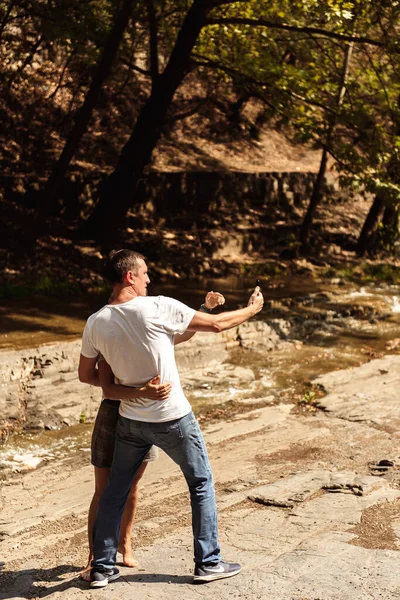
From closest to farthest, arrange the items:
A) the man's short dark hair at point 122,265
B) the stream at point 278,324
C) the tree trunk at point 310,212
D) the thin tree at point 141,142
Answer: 1. the man's short dark hair at point 122,265
2. the stream at point 278,324
3. the thin tree at point 141,142
4. the tree trunk at point 310,212

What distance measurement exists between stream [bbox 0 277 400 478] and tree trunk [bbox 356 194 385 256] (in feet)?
9.70

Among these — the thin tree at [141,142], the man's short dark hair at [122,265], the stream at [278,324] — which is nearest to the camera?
the man's short dark hair at [122,265]

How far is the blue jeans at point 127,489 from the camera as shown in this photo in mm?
4809

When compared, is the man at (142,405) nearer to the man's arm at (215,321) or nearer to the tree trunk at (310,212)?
the man's arm at (215,321)

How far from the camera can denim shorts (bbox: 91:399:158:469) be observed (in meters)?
5.00

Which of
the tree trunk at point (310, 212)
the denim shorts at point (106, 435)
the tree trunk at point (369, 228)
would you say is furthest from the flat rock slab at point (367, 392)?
the tree trunk at point (369, 228)

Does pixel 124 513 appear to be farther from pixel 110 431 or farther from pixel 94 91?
pixel 94 91

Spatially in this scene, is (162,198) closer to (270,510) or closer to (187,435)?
(270,510)

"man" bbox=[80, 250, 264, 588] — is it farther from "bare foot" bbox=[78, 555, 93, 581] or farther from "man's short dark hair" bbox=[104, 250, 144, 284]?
"bare foot" bbox=[78, 555, 93, 581]

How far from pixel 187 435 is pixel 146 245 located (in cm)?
1195

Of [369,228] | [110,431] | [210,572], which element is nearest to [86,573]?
[210,572]

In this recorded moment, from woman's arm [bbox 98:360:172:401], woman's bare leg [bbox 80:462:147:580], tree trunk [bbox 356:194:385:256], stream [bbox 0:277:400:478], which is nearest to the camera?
woman's arm [bbox 98:360:172:401]

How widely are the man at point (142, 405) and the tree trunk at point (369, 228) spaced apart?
14.3 metres

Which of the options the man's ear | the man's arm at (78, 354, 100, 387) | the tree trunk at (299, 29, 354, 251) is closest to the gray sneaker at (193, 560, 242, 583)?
the man's arm at (78, 354, 100, 387)
